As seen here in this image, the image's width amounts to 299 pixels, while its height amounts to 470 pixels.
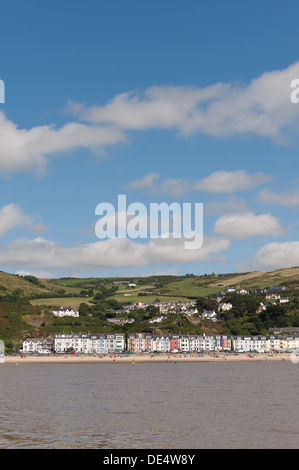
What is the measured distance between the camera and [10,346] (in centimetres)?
19262

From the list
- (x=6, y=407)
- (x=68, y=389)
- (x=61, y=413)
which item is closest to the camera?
(x=61, y=413)

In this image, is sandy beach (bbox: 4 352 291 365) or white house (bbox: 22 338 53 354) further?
white house (bbox: 22 338 53 354)

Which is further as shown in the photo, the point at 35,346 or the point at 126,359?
the point at 35,346

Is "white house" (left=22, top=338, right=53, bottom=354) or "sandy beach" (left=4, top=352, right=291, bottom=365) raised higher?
"white house" (left=22, top=338, right=53, bottom=354)

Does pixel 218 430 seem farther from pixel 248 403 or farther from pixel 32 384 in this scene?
pixel 32 384

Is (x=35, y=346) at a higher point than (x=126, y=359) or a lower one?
higher

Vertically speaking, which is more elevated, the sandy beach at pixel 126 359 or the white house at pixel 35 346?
the white house at pixel 35 346

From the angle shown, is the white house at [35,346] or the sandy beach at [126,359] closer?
the sandy beach at [126,359]

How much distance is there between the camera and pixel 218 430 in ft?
133
